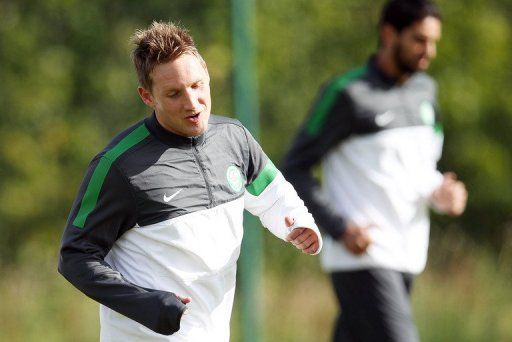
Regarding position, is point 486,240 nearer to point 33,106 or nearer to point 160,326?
point 33,106

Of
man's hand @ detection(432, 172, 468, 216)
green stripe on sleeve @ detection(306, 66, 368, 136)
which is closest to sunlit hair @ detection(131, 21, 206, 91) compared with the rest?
green stripe on sleeve @ detection(306, 66, 368, 136)

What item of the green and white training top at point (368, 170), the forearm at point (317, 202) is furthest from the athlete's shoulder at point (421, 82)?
the forearm at point (317, 202)

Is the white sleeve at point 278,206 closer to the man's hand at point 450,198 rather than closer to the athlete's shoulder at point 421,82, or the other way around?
the man's hand at point 450,198

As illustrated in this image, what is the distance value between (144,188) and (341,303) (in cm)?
215

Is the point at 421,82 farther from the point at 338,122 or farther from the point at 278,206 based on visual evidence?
the point at 278,206

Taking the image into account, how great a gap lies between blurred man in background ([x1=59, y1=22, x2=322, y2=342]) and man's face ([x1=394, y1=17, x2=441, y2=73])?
1909 mm

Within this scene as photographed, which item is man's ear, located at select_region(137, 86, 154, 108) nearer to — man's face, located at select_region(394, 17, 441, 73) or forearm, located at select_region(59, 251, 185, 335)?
forearm, located at select_region(59, 251, 185, 335)

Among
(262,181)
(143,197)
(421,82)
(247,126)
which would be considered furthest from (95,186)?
(247,126)

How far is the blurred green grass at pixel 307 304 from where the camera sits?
8406mm

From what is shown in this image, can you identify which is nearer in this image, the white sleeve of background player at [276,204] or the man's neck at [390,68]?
the white sleeve of background player at [276,204]

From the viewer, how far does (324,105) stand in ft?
18.9

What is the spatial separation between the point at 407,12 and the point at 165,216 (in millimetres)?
2346

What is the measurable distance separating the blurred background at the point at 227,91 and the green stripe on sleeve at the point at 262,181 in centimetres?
511

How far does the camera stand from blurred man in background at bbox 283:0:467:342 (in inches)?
224
